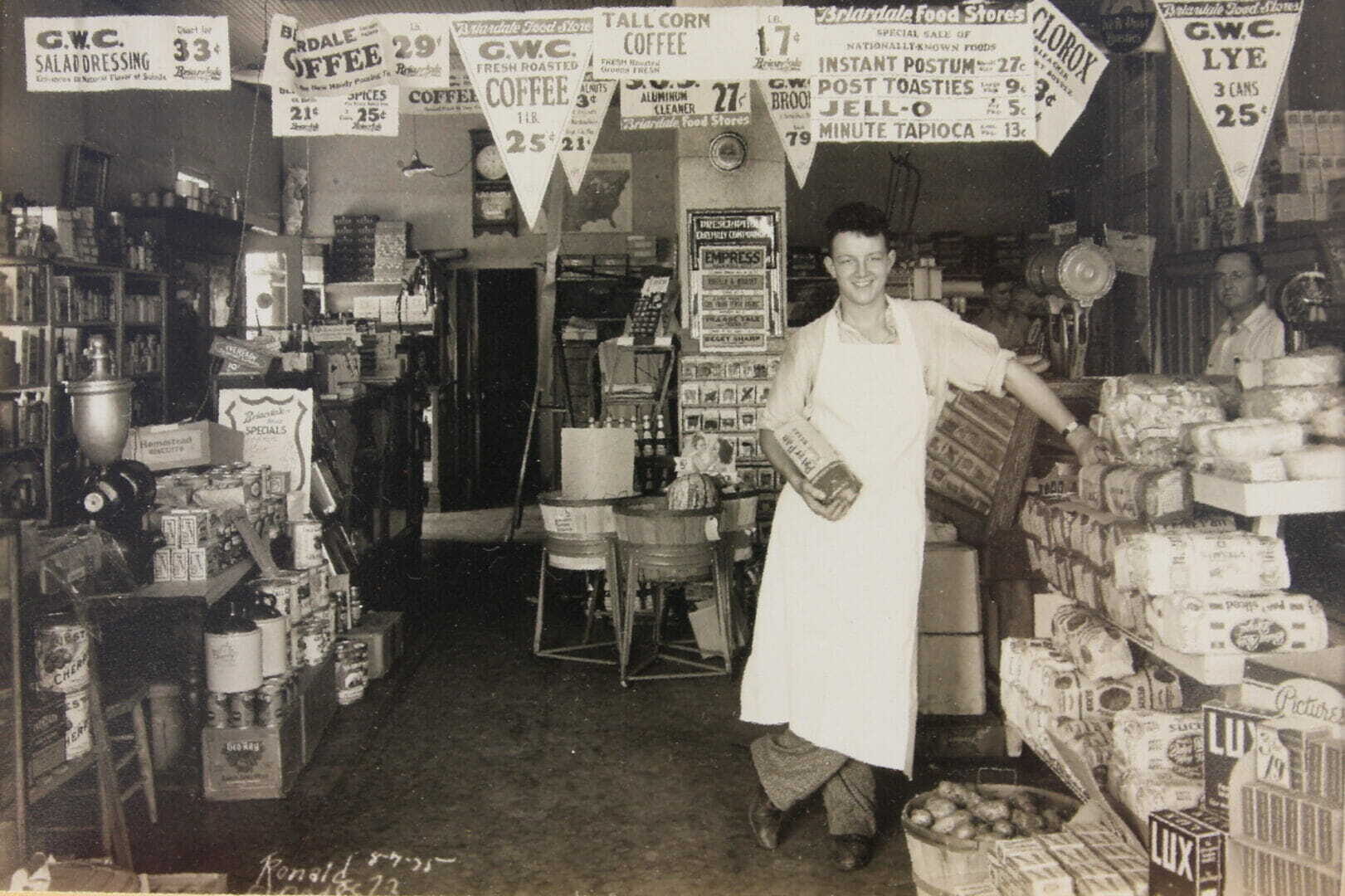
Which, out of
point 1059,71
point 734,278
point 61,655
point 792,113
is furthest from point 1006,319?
point 61,655

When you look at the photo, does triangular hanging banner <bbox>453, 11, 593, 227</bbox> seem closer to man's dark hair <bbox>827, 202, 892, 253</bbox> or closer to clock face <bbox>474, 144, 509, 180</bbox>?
man's dark hair <bbox>827, 202, 892, 253</bbox>

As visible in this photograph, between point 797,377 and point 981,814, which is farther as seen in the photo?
point 797,377

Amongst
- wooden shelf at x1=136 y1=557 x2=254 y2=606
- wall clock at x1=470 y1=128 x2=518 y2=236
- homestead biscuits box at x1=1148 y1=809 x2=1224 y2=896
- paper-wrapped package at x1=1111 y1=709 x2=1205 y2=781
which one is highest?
wall clock at x1=470 y1=128 x2=518 y2=236

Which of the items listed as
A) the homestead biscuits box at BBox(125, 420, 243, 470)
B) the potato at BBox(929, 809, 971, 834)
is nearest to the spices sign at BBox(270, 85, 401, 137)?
the homestead biscuits box at BBox(125, 420, 243, 470)

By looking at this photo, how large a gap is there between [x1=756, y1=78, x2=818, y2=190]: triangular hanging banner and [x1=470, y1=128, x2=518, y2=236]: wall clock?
6.09 metres

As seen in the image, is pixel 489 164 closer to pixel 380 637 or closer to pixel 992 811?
pixel 380 637

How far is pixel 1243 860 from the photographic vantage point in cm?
222

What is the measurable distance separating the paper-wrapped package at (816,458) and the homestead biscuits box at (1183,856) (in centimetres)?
115

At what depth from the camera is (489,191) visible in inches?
452

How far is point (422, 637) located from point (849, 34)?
4138 millimetres

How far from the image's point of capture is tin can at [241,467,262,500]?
4.58 metres

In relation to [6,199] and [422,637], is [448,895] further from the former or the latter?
[6,199]

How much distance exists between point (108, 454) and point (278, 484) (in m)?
0.73

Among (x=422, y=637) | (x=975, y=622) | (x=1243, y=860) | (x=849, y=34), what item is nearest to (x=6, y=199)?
(x=422, y=637)
